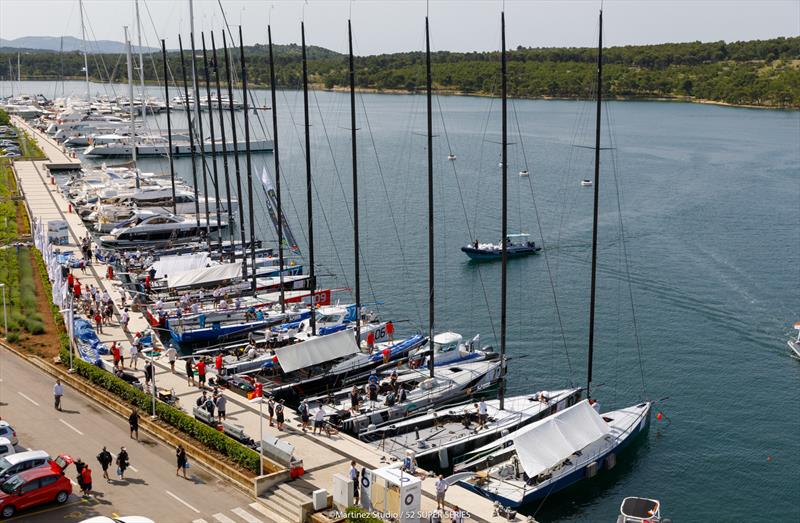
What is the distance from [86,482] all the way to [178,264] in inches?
1415

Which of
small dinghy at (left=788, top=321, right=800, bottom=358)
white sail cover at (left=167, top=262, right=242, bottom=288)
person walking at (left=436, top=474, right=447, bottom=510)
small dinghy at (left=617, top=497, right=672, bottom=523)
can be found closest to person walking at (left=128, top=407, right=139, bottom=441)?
person walking at (left=436, top=474, right=447, bottom=510)

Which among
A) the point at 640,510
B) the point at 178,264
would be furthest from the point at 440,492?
the point at 178,264

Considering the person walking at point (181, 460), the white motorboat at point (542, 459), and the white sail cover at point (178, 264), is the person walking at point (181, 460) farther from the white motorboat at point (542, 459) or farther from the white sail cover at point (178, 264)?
the white sail cover at point (178, 264)

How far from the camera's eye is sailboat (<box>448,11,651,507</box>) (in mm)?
35125

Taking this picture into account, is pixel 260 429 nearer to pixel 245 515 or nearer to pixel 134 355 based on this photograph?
pixel 245 515

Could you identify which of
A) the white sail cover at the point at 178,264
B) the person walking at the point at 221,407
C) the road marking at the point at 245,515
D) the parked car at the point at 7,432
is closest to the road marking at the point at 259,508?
the road marking at the point at 245,515

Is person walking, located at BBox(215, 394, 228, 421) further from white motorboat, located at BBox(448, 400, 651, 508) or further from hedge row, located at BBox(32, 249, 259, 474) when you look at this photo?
white motorboat, located at BBox(448, 400, 651, 508)

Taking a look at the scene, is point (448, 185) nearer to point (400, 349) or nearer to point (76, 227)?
point (76, 227)

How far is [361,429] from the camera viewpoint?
3994cm

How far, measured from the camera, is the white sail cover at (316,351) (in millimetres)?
44500

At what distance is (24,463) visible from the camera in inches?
1165

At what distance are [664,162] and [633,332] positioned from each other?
252 feet

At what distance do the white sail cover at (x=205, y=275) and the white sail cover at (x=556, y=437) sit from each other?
102 ft

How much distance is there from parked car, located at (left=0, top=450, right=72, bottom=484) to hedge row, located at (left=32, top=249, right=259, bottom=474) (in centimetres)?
554
